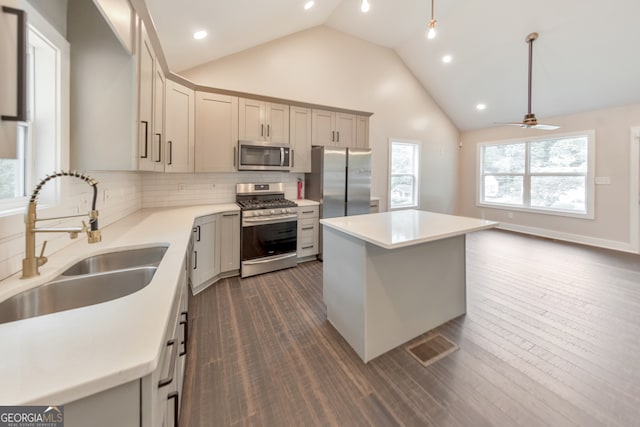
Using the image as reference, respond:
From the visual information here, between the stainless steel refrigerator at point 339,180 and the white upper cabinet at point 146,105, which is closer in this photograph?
the white upper cabinet at point 146,105

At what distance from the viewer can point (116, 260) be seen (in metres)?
1.57

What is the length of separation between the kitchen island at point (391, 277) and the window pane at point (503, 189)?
4923 millimetres

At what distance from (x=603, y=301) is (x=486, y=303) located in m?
1.25

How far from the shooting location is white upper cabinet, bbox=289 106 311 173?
156 inches

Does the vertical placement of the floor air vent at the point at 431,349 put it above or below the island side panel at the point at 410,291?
below

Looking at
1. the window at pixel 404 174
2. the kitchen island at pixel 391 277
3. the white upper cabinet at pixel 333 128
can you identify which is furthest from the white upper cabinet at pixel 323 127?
the kitchen island at pixel 391 277

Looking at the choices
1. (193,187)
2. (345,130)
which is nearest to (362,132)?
(345,130)

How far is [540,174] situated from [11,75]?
7474 mm

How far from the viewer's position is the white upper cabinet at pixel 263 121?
3.57 meters

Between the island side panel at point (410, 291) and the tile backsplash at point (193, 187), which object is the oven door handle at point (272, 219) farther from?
the island side panel at point (410, 291)

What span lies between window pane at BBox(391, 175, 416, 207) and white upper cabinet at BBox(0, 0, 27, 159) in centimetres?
575

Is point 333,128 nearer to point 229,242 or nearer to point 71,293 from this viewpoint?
point 229,242

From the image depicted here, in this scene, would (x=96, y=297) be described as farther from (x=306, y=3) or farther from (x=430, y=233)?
(x=306, y=3)

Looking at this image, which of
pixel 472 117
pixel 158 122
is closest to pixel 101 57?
pixel 158 122
